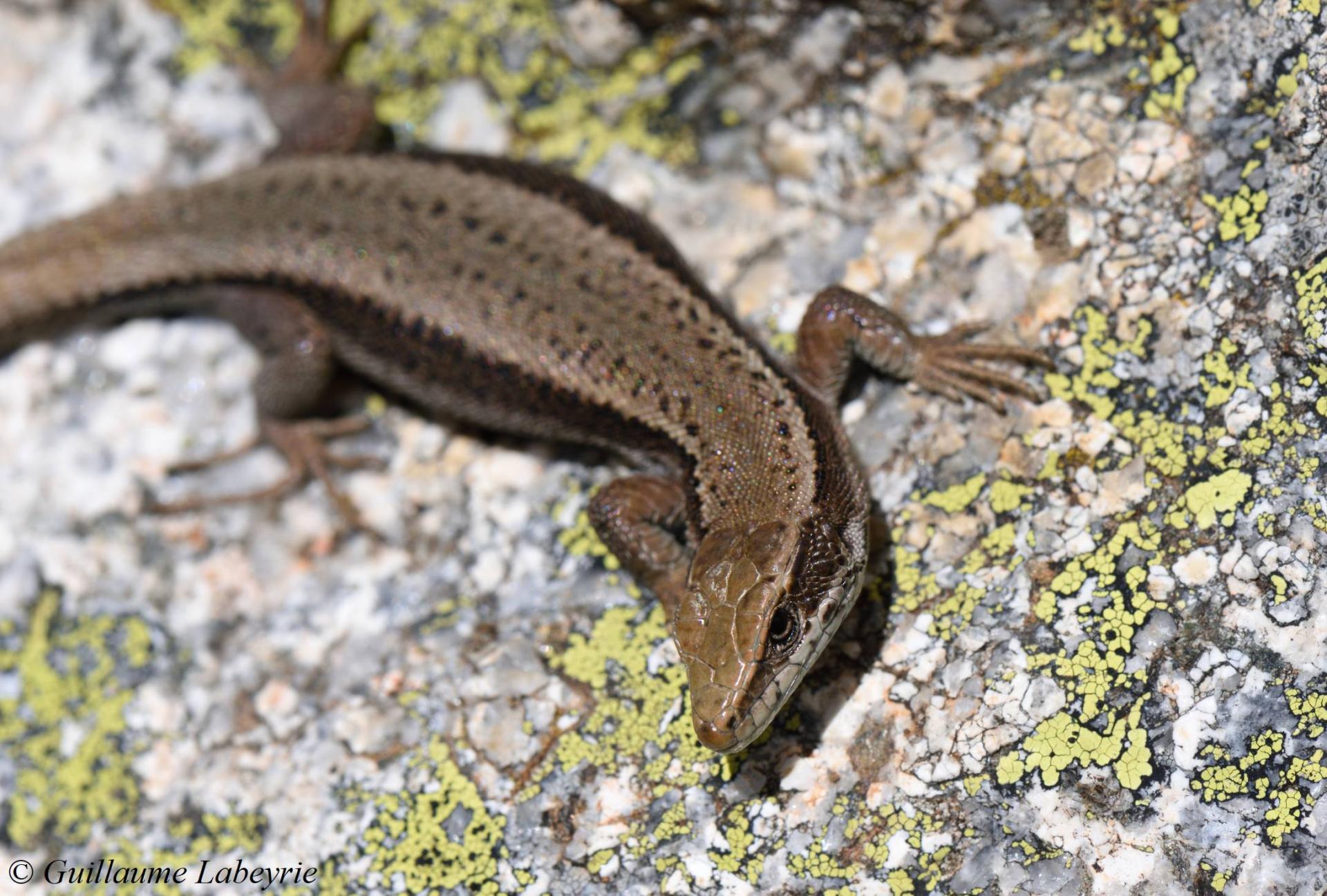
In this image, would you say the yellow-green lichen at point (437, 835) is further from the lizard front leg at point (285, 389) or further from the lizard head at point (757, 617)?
the lizard front leg at point (285, 389)

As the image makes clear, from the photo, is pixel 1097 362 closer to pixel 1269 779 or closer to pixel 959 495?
pixel 959 495

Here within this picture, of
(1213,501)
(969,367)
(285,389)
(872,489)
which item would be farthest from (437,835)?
(1213,501)

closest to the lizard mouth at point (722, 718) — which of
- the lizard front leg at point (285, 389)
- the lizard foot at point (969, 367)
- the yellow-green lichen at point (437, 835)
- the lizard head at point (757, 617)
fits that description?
the lizard head at point (757, 617)

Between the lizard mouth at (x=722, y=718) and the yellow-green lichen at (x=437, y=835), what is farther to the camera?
the yellow-green lichen at (x=437, y=835)

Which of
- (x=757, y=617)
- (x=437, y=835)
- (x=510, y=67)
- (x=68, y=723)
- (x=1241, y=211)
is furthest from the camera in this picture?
(x=510, y=67)

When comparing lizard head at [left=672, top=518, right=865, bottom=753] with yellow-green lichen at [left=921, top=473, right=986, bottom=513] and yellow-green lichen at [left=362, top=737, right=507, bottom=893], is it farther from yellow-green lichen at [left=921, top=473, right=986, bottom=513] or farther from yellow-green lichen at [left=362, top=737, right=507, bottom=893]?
yellow-green lichen at [left=362, top=737, right=507, bottom=893]

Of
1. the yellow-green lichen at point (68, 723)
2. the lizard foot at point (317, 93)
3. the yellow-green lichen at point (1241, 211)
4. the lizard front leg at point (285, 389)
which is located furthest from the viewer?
the lizard foot at point (317, 93)
